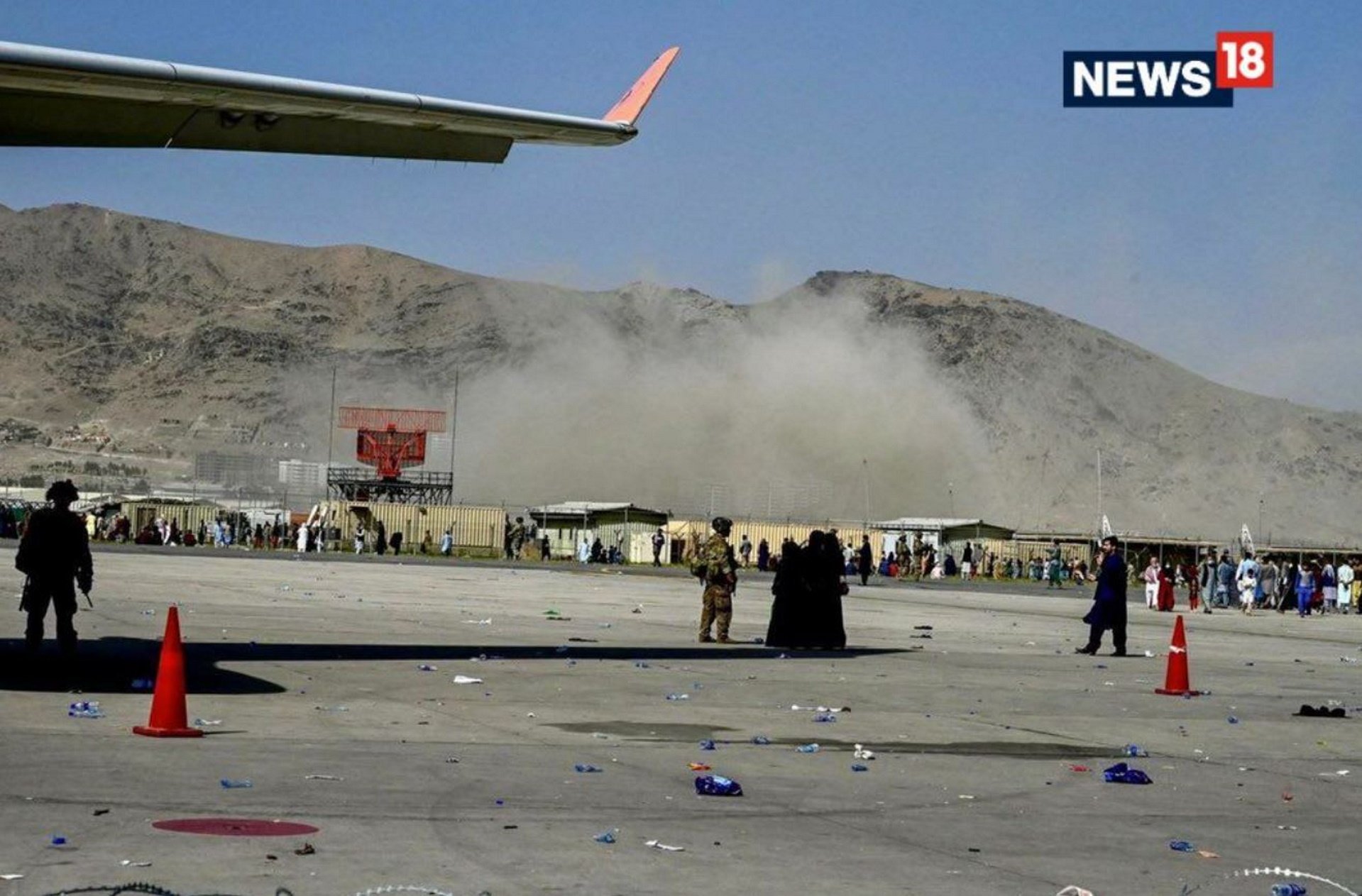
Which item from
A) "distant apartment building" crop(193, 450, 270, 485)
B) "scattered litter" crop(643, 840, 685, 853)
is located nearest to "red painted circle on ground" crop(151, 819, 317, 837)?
"scattered litter" crop(643, 840, 685, 853)

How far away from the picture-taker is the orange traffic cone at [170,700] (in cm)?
1362

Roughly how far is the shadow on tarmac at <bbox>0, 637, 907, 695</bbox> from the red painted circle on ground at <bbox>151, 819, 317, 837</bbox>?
6.89 meters

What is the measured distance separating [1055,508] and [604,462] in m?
49.5

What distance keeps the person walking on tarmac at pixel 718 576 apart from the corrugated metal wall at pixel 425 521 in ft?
233

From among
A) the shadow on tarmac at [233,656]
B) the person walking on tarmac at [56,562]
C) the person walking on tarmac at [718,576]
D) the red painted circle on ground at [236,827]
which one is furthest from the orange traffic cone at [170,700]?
the person walking on tarmac at [718,576]

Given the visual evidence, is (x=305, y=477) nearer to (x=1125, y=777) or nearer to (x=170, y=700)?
(x=170, y=700)

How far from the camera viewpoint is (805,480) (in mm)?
172125

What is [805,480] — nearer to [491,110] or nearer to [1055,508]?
[1055,508]

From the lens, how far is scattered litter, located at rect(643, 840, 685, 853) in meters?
9.80

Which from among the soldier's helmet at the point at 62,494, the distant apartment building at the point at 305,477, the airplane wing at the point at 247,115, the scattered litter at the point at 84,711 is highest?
the distant apartment building at the point at 305,477

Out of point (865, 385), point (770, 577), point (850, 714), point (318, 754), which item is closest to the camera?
point (318, 754)

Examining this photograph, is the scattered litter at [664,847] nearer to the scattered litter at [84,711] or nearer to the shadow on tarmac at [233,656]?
the scattered litter at [84,711]

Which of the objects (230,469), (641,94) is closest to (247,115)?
(641,94)

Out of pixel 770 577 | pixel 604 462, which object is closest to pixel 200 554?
pixel 770 577
